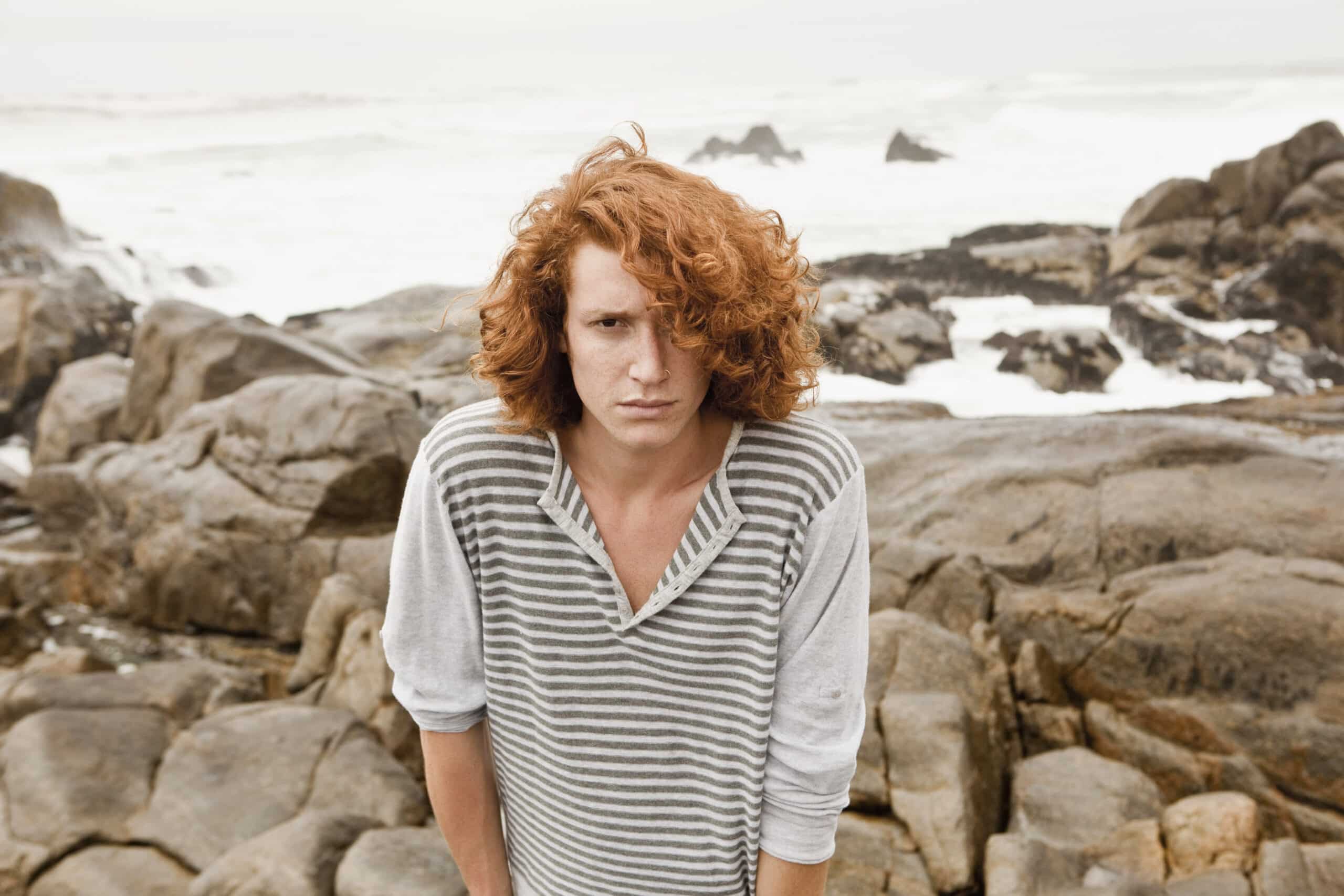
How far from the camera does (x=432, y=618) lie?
1652 mm

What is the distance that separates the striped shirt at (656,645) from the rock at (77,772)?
101 inches

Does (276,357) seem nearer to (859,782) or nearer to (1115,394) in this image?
(859,782)

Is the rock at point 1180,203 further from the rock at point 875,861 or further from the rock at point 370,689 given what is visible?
the rock at point 875,861

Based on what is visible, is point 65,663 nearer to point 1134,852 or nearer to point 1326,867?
point 1134,852

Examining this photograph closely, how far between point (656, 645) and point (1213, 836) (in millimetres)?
2549

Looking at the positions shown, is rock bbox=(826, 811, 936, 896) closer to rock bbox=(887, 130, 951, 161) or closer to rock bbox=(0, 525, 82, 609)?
rock bbox=(0, 525, 82, 609)

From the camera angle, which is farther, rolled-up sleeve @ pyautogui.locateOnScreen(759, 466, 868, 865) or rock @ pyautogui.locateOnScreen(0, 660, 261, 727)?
rock @ pyautogui.locateOnScreen(0, 660, 261, 727)

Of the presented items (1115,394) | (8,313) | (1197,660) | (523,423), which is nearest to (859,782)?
(1197,660)

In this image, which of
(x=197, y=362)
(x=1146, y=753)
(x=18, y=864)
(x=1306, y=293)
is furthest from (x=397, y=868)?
(x=1306, y=293)

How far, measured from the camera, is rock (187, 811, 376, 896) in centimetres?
307

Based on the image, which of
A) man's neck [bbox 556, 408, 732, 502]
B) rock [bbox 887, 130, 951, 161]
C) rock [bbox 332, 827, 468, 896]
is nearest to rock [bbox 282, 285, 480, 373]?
rock [bbox 332, 827, 468, 896]

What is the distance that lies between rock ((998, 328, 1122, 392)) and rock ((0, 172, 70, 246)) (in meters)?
13.3

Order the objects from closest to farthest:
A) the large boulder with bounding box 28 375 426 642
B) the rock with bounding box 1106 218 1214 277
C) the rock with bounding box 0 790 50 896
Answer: the rock with bounding box 0 790 50 896
the large boulder with bounding box 28 375 426 642
the rock with bounding box 1106 218 1214 277

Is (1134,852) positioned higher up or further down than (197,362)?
further down
